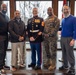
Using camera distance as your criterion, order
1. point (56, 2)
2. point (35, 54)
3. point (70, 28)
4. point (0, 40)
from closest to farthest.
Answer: point (70, 28)
point (0, 40)
point (35, 54)
point (56, 2)

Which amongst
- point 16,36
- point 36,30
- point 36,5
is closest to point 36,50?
point 36,30

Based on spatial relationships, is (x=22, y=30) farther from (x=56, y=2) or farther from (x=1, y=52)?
(x=56, y=2)

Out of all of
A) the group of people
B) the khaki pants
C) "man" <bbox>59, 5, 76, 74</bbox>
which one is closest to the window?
the group of people

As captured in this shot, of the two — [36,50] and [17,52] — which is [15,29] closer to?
[17,52]

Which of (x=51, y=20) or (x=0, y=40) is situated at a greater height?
(x=51, y=20)

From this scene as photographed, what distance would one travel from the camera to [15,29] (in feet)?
14.9

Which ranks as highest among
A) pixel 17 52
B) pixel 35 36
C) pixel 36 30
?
pixel 36 30

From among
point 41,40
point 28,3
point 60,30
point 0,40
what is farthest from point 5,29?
point 28,3

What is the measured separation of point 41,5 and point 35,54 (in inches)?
149

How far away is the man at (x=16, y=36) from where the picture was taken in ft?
14.8

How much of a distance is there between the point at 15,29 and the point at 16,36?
18cm

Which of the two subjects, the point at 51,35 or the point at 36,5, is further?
the point at 36,5

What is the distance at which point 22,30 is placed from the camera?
181 inches

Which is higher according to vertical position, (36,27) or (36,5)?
(36,5)
